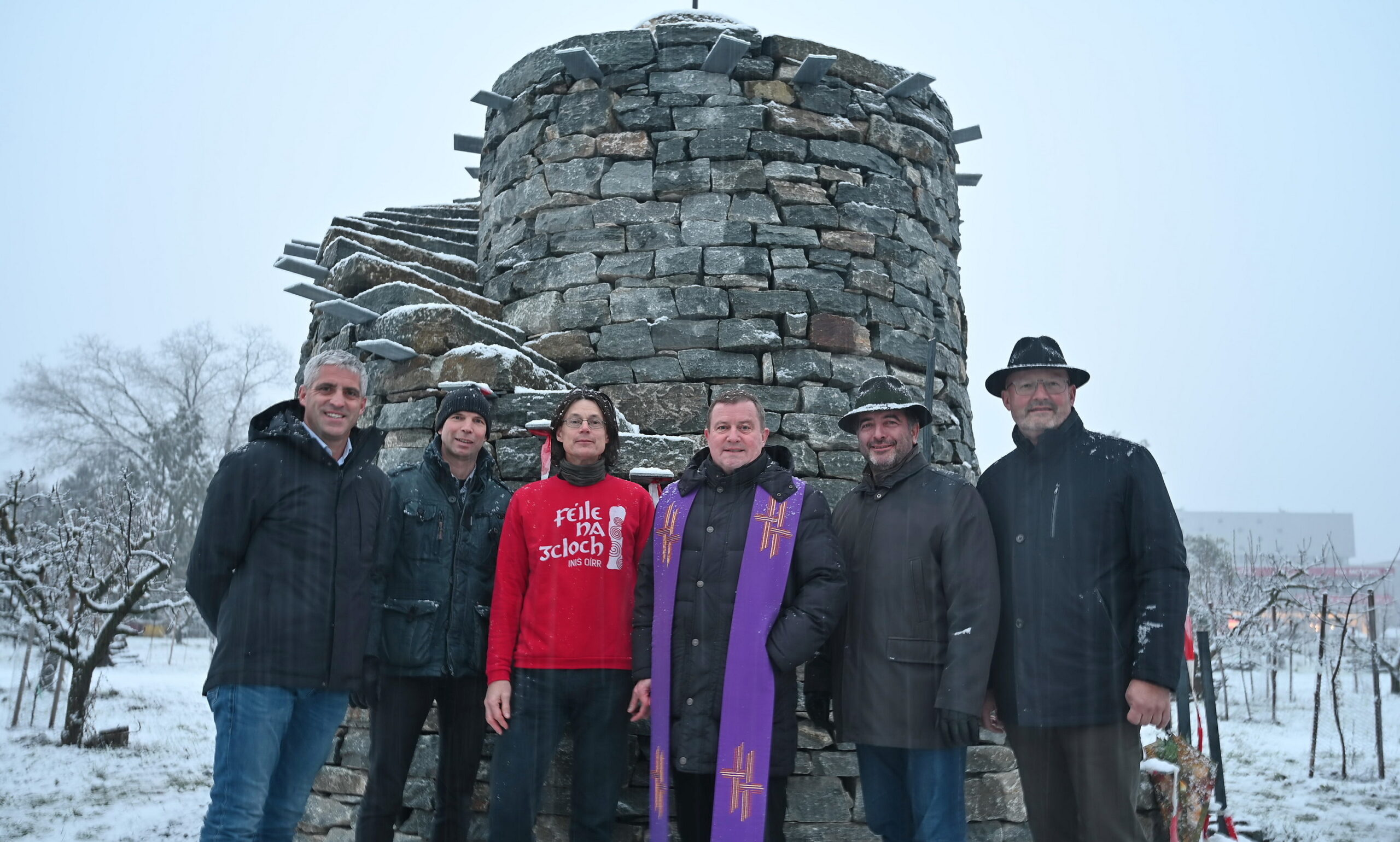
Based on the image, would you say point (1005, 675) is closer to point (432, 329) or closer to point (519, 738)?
point (519, 738)

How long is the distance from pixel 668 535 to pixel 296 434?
3.48ft

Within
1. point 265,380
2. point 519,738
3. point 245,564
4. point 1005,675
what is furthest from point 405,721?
point 265,380

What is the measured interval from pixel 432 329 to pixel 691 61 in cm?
197

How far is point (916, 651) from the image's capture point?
97.5 inches

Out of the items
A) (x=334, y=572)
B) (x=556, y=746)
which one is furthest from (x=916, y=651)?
(x=334, y=572)

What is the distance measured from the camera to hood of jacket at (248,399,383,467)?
2527mm

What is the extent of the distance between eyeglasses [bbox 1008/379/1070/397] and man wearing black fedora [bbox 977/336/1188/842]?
0.11ft

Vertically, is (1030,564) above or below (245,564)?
above

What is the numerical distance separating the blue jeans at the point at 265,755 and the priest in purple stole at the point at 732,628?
2.84 feet

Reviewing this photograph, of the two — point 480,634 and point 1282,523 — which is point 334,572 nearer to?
point 480,634

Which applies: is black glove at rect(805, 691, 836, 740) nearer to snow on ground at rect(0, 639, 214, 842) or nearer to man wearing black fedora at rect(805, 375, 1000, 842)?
man wearing black fedora at rect(805, 375, 1000, 842)

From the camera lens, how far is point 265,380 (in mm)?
22953

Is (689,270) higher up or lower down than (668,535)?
higher up

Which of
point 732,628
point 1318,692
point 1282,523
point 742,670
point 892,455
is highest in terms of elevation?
point 1282,523
